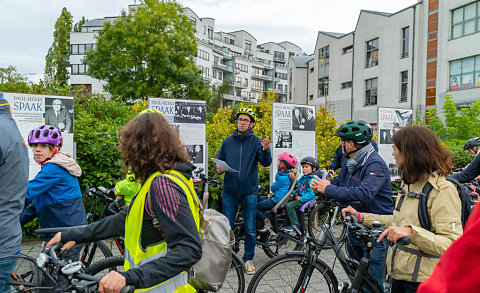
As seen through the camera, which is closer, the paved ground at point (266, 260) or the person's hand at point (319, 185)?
the person's hand at point (319, 185)

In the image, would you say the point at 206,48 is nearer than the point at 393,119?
No

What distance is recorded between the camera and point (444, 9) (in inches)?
1099

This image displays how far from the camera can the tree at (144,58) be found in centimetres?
2395

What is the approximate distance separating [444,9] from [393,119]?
23.0 metres

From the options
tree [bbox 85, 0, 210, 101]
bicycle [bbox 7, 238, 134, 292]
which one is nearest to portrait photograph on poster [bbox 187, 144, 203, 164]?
bicycle [bbox 7, 238, 134, 292]

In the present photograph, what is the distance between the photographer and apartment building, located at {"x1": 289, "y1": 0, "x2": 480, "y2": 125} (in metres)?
26.6

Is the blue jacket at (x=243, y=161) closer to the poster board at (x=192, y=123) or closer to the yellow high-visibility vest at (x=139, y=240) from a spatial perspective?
the poster board at (x=192, y=123)

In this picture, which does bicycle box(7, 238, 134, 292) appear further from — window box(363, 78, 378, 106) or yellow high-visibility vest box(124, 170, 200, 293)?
window box(363, 78, 378, 106)

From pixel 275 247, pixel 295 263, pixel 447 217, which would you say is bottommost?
pixel 275 247

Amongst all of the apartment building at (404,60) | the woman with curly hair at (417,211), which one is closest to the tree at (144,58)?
the apartment building at (404,60)

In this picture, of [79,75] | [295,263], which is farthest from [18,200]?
[79,75]

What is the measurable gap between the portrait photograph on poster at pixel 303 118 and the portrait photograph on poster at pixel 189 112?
2.10m

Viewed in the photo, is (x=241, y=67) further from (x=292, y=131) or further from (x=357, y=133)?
(x=357, y=133)

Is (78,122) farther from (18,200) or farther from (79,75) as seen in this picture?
(79,75)
